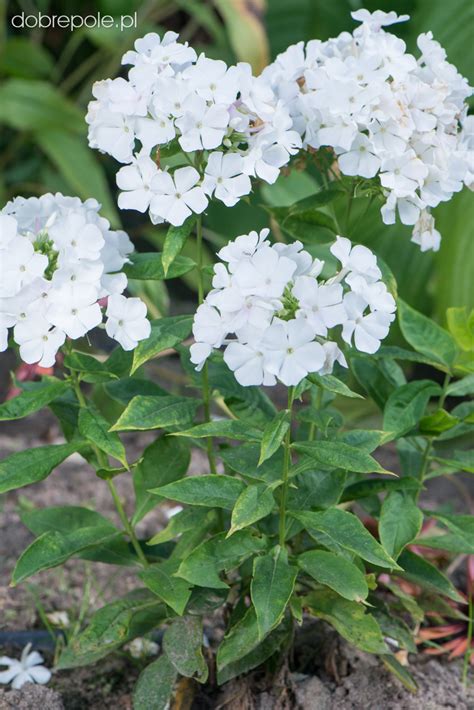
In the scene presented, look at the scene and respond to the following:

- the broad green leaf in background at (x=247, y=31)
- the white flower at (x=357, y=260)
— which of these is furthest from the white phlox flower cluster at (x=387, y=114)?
the broad green leaf in background at (x=247, y=31)

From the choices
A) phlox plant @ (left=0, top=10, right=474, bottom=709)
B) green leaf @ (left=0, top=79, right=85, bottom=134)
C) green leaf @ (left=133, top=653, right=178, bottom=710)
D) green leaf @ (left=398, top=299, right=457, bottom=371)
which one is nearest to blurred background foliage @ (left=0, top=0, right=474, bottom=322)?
green leaf @ (left=0, top=79, right=85, bottom=134)

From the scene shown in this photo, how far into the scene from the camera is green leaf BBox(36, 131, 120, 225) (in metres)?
2.98

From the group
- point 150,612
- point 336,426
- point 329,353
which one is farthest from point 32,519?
point 329,353

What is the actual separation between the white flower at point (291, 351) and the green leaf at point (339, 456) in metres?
0.15

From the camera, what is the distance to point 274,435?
1.14 metres

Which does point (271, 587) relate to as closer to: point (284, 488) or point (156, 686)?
point (284, 488)

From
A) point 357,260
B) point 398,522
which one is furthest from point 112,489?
point 357,260

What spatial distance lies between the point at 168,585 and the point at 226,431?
9.0 inches

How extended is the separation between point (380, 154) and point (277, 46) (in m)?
2.38

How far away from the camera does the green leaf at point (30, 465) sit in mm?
1230

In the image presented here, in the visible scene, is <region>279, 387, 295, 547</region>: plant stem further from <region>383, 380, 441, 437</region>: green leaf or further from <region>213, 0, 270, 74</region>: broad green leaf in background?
<region>213, 0, 270, 74</region>: broad green leaf in background

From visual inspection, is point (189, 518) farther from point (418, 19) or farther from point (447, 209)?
point (418, 19)

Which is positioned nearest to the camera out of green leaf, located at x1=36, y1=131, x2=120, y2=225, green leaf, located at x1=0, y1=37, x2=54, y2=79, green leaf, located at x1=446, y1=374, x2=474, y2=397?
green leaf, located at x1=446, y1=374, x2=474, y2=397

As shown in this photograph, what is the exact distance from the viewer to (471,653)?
1.60 meters
